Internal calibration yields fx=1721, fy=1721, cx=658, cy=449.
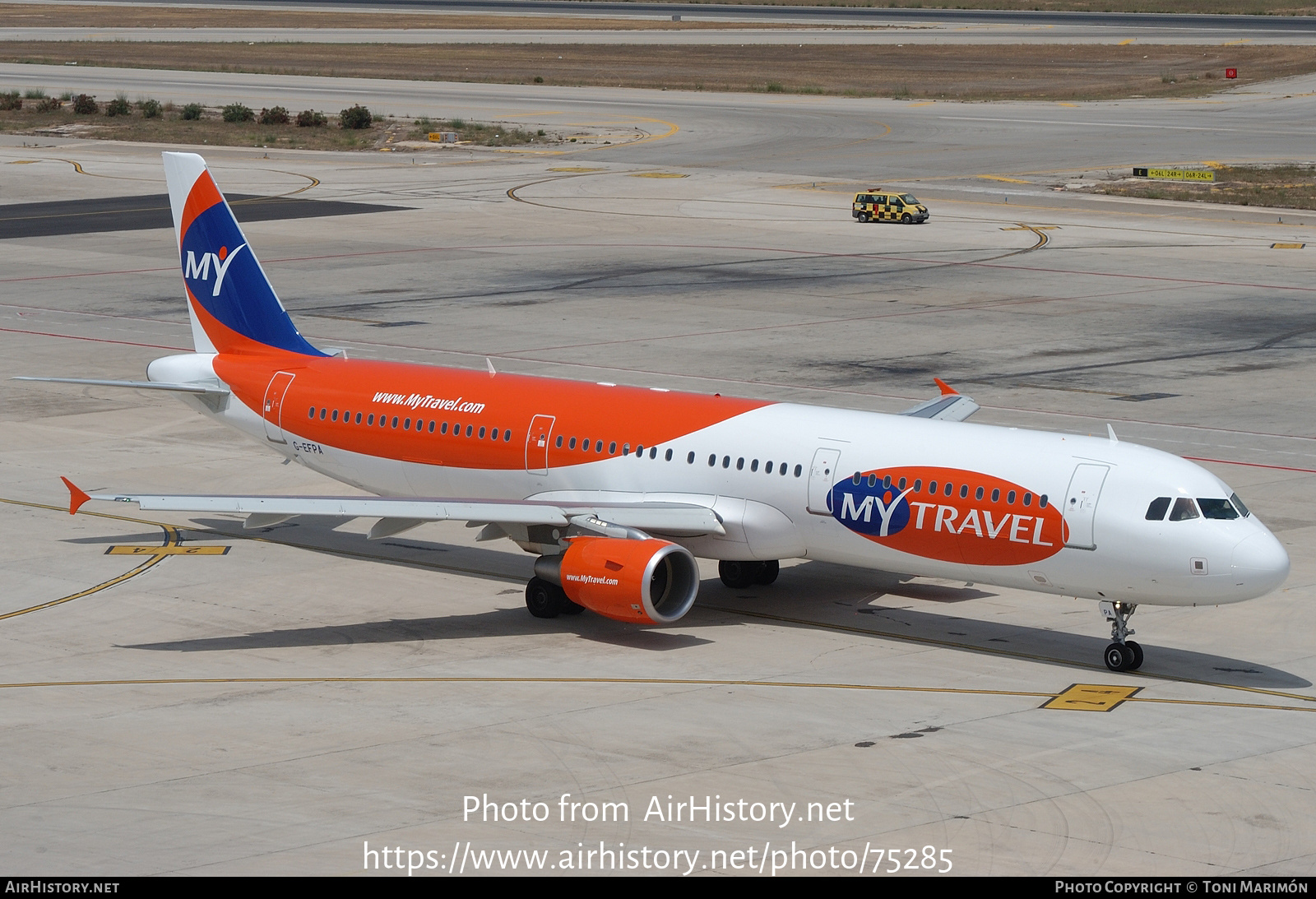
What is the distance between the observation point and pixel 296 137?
125750 mm

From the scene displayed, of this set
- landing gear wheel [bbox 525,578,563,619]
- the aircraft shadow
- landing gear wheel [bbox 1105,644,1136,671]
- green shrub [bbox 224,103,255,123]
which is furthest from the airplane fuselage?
green shrub [bbox 224,103,255,123]

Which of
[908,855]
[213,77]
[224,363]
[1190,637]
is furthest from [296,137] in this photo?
[908,855]

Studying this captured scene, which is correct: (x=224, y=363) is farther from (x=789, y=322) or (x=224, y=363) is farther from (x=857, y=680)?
(x=789, y=322)

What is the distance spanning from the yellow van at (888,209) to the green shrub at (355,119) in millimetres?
52156

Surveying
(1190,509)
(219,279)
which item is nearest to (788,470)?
(1190,509)

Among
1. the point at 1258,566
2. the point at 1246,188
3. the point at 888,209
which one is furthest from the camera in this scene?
the point at 1246,188

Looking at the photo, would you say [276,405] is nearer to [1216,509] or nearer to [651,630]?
[651,630]

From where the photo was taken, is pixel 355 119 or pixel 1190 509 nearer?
pixel 1190 509

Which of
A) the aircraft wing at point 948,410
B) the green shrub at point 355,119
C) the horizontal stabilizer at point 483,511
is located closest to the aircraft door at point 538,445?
the horizontal stabilizer at point 483,511

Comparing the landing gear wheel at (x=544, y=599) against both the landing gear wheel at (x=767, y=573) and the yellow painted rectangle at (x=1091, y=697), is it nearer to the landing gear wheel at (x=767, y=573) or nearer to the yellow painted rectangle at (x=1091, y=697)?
the landing gear wheel at (x=767, y=573)

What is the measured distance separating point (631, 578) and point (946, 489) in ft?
18.2

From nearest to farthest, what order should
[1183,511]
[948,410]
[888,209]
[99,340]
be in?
[1183,511], [948,410], [99,340], [888,209]

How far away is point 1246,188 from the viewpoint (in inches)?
3890

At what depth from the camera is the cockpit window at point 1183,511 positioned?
2744cm
